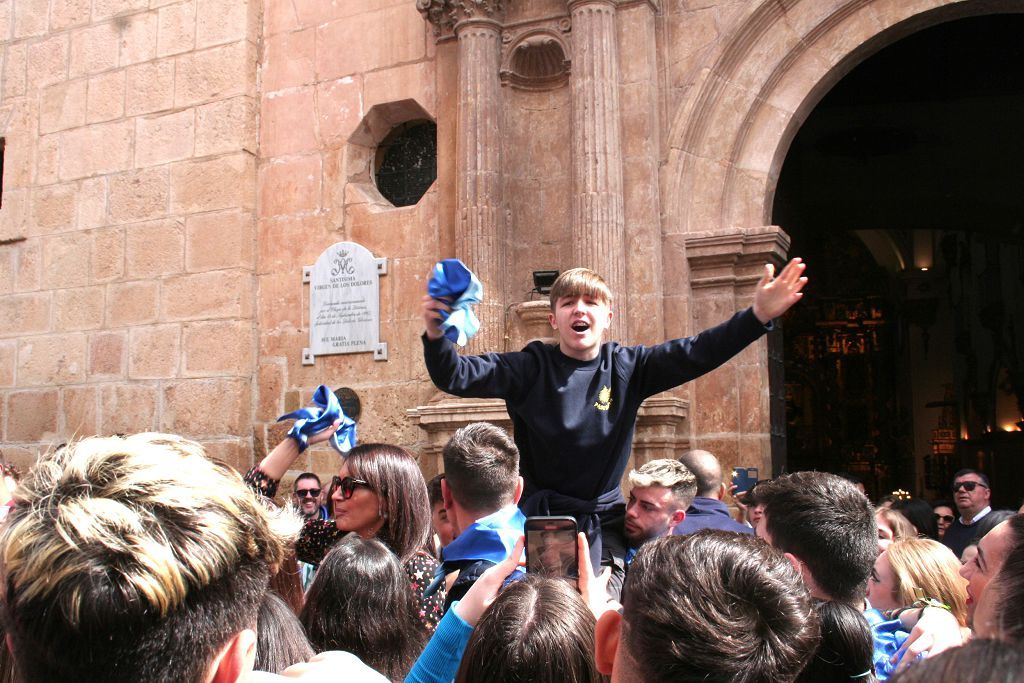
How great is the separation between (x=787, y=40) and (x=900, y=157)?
636cm

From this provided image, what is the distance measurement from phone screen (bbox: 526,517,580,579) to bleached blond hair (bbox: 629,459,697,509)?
1228 mm

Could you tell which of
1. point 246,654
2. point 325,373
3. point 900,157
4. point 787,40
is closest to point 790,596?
point 246,654

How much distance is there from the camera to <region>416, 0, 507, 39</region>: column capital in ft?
23.0

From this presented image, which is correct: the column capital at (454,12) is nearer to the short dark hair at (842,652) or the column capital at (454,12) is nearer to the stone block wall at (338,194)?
the stone block wall at (338,194)

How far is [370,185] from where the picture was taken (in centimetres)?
782

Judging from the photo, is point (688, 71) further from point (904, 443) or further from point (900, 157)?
point (904, 443)

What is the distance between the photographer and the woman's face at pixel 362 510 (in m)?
3.05

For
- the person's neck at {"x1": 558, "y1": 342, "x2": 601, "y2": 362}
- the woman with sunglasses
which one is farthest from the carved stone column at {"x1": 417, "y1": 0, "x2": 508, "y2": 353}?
the woman with sunglasses

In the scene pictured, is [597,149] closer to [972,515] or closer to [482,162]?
[482,162]

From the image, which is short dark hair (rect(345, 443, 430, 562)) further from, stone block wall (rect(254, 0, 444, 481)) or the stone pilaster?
stone block wall (rect(254, 0, 444, 481))

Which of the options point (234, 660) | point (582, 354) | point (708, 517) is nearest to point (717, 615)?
point (234, 660)

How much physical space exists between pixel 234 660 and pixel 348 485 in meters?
1.85

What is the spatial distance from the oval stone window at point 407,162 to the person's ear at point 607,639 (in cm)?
639

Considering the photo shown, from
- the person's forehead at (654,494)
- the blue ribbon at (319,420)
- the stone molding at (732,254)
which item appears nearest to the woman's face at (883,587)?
the person's forehead at (654,494)
